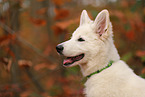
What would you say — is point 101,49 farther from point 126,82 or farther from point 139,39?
point 139,39

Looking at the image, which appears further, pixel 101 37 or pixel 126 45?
Answer: pixel 126 45

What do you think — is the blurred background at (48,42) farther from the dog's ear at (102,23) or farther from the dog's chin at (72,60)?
the dog's ear at (102,23)

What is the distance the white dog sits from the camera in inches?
110

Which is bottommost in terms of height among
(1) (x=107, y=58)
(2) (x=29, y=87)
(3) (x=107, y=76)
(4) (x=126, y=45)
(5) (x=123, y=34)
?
(2) (x=29, y=87)

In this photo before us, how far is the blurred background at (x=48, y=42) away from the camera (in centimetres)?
537

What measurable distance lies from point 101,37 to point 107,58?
1.18 feet

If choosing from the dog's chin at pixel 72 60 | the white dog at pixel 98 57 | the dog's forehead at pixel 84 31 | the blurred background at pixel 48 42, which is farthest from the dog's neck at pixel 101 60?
the blurred background at pixel 48 42

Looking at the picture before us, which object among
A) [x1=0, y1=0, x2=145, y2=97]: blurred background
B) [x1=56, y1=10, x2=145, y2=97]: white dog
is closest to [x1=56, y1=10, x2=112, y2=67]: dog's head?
[x1=56, y1=10, x2=145, y2=97]: white dog

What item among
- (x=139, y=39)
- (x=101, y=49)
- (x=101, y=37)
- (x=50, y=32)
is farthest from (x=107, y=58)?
(x=50, y=32)

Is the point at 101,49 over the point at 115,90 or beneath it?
over

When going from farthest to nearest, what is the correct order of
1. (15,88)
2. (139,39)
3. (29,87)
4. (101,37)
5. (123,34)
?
(29,87) < (123,34) < (139,39) < (15,88) < (101,37)

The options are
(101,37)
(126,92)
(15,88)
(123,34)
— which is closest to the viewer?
(126,92)

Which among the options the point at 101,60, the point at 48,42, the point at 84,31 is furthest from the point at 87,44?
the point at 48,42

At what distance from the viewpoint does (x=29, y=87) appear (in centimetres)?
940
